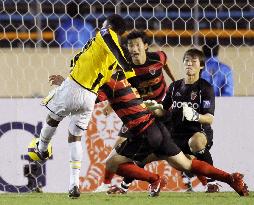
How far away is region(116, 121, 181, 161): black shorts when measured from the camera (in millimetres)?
6648

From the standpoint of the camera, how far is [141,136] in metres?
6.72

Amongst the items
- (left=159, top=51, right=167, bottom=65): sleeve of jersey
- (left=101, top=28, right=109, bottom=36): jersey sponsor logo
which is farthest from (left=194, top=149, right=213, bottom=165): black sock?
(left=101, top=28, right=109, bottom=36): jersey sponsor logo

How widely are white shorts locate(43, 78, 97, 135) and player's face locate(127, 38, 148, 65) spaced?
0.93 m

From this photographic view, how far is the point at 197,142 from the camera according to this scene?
6.86m

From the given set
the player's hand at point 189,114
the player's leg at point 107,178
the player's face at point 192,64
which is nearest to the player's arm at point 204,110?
the player's hand at point 189,114

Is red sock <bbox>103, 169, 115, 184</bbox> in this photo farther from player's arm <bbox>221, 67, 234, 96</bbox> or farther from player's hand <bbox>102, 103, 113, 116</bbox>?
player's arm <bbox>221, 67, 234, 96</bbox>

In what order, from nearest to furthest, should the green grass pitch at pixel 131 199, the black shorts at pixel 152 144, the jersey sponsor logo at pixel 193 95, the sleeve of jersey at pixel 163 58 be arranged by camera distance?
the green grass pitch at pixel 131 199, the black shorts at pixel 152 144, the jersey sponsor logo at pixel 193 95, the sleeve of jersey at pixel 163 58

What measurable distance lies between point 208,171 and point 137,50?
4.31 feet

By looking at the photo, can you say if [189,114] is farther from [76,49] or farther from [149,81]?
[76,49]

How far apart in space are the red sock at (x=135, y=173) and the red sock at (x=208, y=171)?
287 mm

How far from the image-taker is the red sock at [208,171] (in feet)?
21.7

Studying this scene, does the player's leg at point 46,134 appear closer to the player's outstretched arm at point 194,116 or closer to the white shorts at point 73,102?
the white shorts at point 73,102

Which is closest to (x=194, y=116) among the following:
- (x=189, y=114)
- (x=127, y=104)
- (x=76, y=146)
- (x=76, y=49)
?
(x=189, y=114)

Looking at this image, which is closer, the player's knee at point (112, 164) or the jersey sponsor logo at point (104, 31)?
the jersey sponsor logo at point (104, 31)
